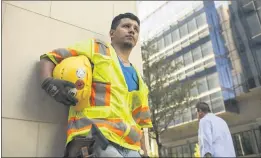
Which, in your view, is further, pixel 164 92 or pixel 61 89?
pixel 164 92

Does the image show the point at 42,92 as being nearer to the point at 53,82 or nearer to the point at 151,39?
the point at 53,82

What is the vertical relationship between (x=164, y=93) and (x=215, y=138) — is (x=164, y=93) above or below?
above

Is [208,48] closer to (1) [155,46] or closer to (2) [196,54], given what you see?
(2) [196,54]

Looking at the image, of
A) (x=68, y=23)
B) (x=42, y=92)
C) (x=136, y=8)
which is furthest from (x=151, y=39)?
(x=42, y=92)

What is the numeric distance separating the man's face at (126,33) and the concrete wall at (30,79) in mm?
370

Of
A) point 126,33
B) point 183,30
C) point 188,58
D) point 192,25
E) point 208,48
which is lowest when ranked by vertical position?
point 126,33

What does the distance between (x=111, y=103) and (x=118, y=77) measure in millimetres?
159

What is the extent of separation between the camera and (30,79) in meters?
1.49

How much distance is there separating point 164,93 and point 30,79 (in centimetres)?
458

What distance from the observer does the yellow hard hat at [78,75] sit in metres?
1.24

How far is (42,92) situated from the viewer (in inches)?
59.4

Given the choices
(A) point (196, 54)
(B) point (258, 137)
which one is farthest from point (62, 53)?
(A) point (196, 54)

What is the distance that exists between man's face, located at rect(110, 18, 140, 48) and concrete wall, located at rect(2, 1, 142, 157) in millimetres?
370

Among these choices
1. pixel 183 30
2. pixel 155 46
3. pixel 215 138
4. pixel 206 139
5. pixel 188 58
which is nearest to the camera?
pixel 215 138
